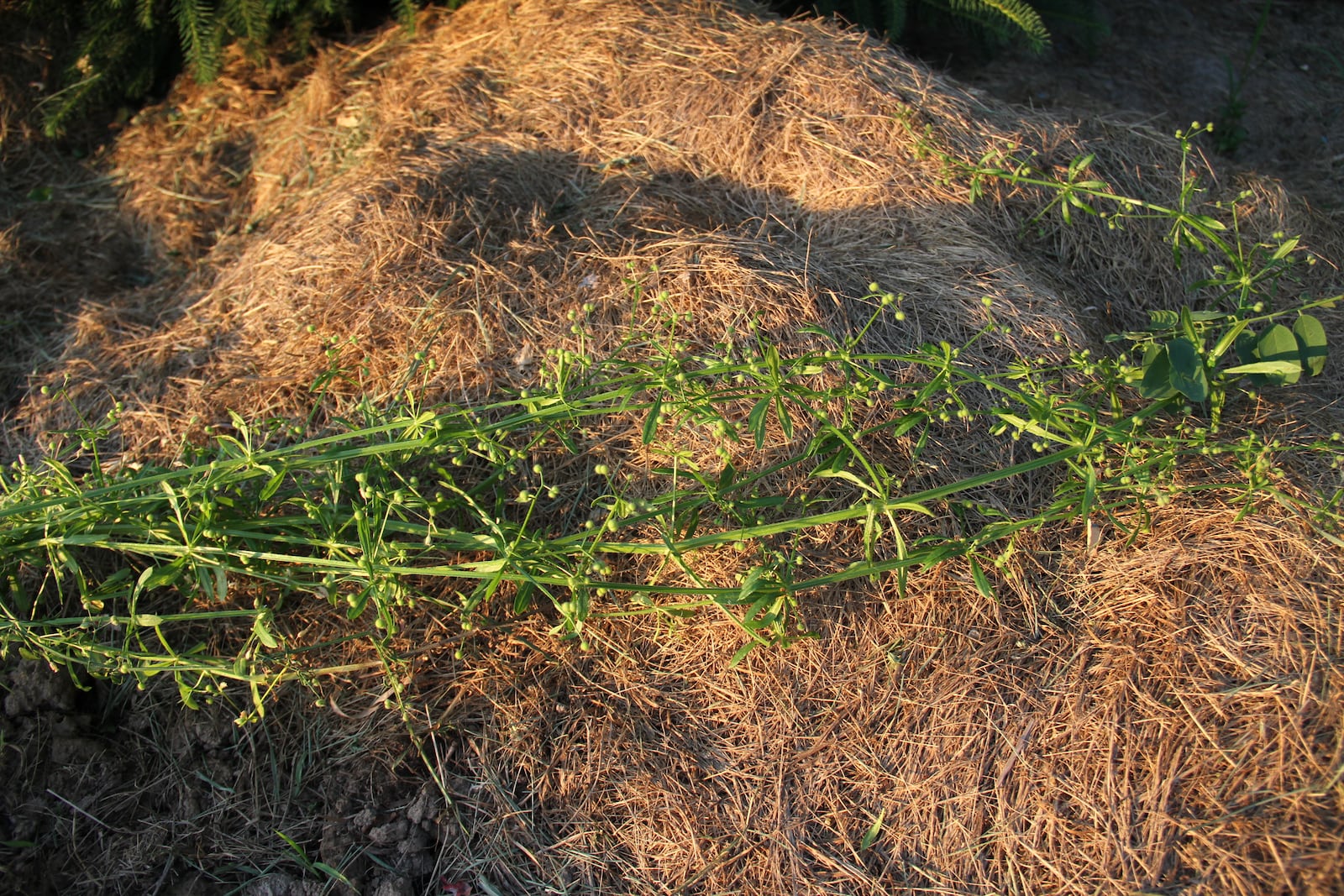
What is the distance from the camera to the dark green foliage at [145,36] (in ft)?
11.3

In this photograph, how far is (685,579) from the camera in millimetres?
2291

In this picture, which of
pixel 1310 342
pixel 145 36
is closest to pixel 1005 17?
pixel 1310 342

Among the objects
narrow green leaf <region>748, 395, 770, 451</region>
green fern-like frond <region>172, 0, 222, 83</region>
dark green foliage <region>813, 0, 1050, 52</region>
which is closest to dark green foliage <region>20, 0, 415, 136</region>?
green fern-like frond <region>172, 0, 222, 83</region>

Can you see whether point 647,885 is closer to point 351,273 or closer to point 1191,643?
point 1191,643

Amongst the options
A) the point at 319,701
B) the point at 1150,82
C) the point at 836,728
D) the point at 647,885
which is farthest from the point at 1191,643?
the point at 1150,82

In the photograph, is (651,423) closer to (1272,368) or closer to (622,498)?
(622,498)

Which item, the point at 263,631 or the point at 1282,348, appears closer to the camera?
the point at 263,631

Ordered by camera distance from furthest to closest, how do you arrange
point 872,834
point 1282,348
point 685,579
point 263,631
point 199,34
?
point 199,34
point 685,579
point 1282,348
point 872,834
point 263,631

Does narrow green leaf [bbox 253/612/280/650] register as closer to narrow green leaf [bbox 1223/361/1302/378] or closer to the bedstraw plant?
the bedstraw plant

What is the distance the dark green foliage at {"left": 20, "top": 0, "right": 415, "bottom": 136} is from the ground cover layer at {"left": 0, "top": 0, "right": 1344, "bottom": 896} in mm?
1126

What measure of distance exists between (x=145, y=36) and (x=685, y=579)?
3.20 metres

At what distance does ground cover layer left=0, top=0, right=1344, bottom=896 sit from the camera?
200 centimetres

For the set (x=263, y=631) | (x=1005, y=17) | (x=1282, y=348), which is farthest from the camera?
(x=1005, y=17)

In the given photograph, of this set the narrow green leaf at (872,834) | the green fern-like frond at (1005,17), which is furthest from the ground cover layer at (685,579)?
the green fern-like frond at (1005,17)
